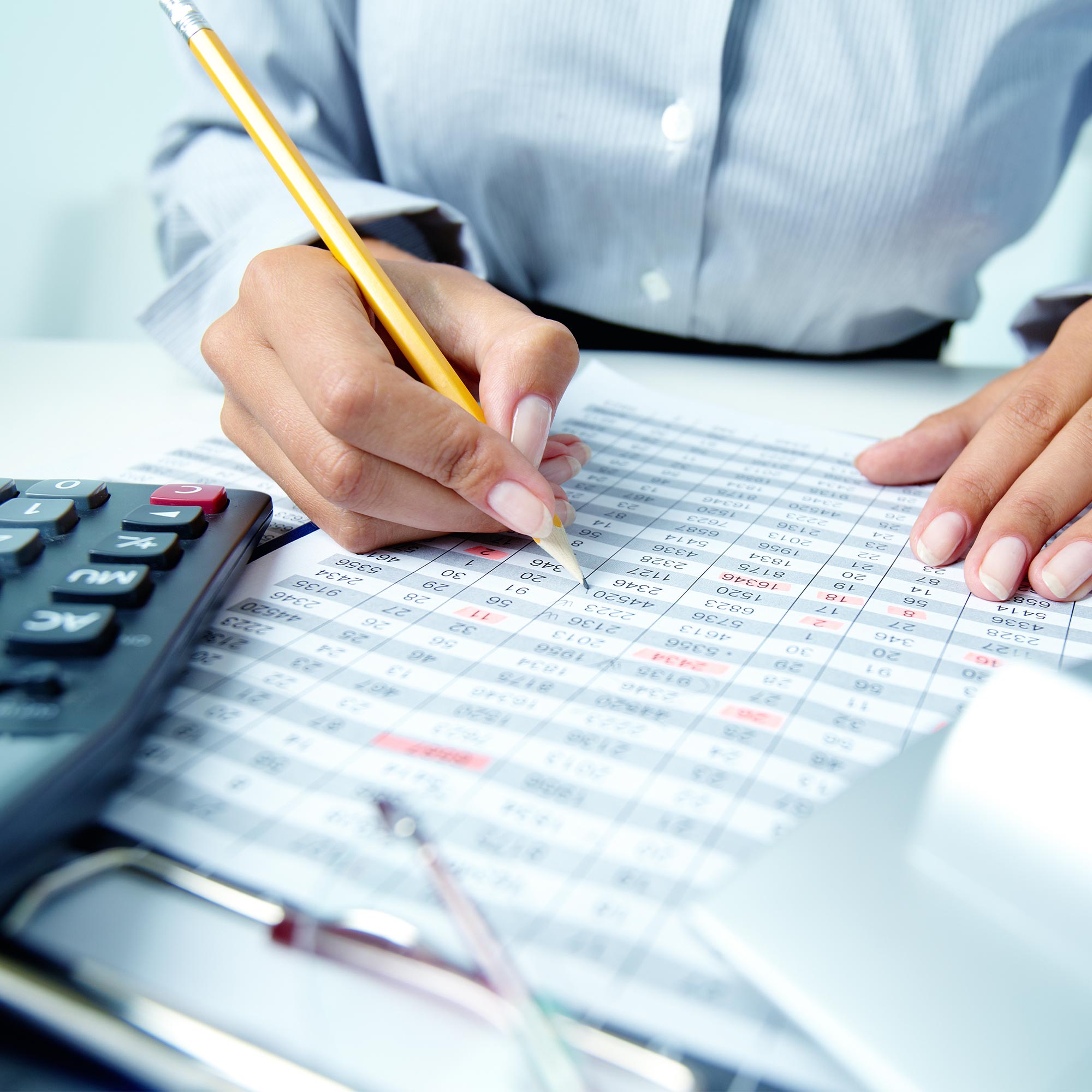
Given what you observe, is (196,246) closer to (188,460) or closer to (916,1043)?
(188,460)

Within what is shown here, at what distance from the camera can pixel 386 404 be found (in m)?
0.28

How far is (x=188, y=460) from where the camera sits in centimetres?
40

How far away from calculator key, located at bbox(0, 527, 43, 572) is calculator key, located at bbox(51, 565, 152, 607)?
0.05 ft

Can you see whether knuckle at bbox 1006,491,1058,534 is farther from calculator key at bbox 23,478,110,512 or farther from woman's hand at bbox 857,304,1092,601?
calculator key at bbox 23,478,110,512

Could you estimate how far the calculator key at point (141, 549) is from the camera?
253 millimetres

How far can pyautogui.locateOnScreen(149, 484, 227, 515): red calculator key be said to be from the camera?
295 mm

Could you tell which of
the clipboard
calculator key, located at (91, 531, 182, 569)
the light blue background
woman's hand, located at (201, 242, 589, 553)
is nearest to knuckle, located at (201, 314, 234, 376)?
woman's hand, located at (201, 242, 589, 553)

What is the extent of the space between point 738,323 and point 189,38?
36cm

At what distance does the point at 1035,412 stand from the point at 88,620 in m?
0.37

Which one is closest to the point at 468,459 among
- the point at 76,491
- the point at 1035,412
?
the point at 76,491

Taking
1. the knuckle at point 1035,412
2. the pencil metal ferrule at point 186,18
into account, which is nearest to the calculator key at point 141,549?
the pencil metal ferrule at point 186,18

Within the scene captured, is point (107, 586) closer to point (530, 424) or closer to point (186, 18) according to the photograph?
point (530, 424)

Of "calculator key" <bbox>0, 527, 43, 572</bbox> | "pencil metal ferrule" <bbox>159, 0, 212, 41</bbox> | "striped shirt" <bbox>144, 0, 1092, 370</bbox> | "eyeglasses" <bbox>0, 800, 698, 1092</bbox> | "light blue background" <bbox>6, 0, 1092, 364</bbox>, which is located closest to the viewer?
"eyeglasses" <bbox>0, 800, 698, 1092</bbox>

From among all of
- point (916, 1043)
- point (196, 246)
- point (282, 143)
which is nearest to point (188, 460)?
point (282, 143)
